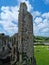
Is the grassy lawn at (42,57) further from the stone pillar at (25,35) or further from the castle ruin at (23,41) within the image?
the stone pillar at (25,35)

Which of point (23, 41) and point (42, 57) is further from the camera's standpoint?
point (42, 57)

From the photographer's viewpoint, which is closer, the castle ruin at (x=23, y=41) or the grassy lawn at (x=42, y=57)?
the castle ruin at (x=23, y=41)

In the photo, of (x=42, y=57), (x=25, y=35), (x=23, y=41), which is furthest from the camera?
(x=42, y=57)

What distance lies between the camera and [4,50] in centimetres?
1898

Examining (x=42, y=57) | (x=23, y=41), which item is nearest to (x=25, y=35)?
(x=23, y=41)

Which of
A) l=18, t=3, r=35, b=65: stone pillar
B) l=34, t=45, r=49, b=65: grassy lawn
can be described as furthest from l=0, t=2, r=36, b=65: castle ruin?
l=34, t=45, r=49, b=65: grassy lawn

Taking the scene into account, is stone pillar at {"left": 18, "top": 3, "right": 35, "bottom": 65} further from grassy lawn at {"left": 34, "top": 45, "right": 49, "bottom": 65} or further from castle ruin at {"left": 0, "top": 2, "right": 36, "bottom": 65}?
grassy lawn at {"left": 34, "top": 45, "right": 49, "bottom": 65}

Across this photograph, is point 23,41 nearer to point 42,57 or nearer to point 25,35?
point 25,35

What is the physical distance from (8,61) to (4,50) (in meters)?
1.52

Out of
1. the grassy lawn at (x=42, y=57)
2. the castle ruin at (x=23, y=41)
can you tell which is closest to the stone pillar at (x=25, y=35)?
the castle ruin at (x=23, y=41)

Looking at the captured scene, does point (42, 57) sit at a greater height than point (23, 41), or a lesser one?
lesser

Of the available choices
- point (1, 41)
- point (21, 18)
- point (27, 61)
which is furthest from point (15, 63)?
point (1, 41)

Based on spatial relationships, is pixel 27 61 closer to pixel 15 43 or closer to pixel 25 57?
pixel 25 57

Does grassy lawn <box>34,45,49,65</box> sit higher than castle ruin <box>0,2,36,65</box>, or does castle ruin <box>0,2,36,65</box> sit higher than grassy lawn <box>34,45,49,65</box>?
castle ruin <box>0,2,36,65</box>
